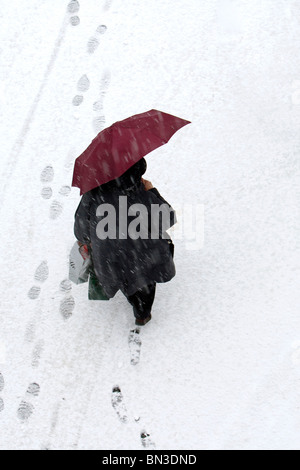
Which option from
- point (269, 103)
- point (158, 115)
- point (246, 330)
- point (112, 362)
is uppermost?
point (269, 103)

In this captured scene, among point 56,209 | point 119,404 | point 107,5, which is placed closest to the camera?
point 119,404

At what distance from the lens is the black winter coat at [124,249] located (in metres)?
2.58

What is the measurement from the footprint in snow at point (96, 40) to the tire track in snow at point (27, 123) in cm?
25

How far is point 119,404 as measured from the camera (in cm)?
296

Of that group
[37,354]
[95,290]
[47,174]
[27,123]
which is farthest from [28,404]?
[27,123]

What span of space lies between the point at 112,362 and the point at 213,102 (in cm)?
209

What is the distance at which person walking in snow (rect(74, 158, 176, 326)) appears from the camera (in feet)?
8.35

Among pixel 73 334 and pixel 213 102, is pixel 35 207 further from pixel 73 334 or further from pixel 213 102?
pixel 213 102

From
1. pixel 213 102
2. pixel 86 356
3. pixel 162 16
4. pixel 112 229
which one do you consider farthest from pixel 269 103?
pixel 86 356

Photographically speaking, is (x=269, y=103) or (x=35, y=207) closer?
(x=35, y=207)

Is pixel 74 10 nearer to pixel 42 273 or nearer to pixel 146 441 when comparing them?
pixel 42 273

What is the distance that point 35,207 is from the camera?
3.72 meters

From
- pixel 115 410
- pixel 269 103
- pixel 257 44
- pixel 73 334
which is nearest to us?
pixel 115 410

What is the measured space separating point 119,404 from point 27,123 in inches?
89.1
